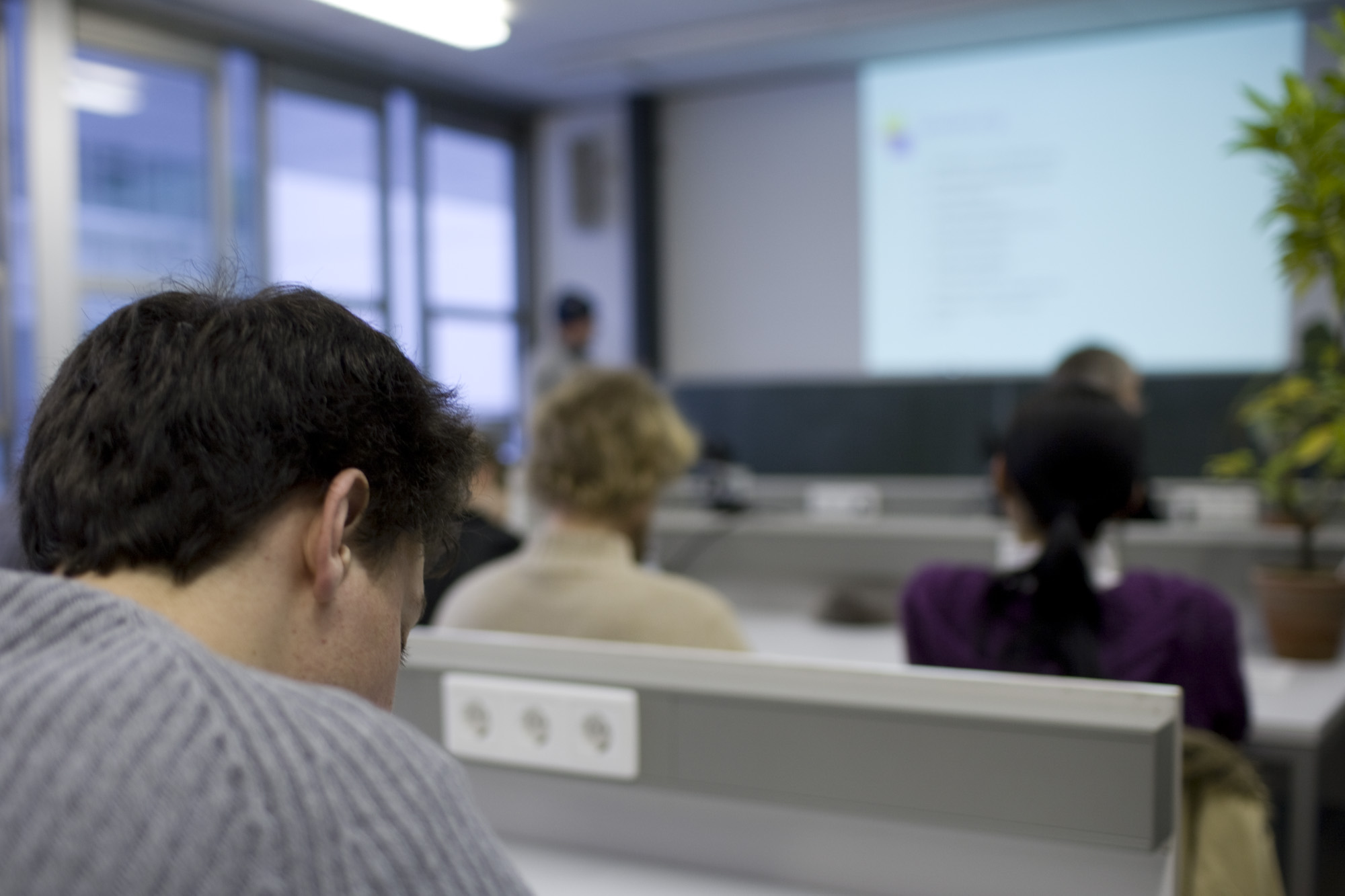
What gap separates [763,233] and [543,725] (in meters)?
5.36

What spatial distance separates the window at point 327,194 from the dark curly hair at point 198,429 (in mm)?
4968

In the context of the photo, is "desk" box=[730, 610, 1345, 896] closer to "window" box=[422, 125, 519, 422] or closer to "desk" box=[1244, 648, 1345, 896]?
"desk" box=[1244, 648, 1345, 896]

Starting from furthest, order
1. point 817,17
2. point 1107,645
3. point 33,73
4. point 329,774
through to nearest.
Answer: point 817,17 → point 33,73 → point 1107,645 → point 329,774

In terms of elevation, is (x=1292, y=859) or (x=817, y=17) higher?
(x=817, y=17)

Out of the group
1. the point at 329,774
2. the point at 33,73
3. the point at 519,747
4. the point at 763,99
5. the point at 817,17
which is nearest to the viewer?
the point at 329,774

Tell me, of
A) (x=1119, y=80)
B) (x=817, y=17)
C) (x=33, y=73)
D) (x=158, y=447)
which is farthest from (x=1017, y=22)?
(x=158, y=447)

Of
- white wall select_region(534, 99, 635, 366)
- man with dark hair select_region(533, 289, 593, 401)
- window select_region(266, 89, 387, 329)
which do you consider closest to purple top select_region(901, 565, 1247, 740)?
man with dark hair select_region(533, 289, 593, 401)

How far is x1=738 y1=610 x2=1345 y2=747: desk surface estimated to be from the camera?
1723mm

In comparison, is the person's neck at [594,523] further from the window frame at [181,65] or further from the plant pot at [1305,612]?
the window frame at [181,65]

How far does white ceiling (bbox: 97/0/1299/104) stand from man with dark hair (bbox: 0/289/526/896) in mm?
4848

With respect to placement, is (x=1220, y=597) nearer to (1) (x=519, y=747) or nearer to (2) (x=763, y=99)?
(1) (x=519, y=747)

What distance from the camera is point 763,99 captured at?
20.7ft

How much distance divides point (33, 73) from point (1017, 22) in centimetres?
428

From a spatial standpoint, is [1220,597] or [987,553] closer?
[1220,597]
